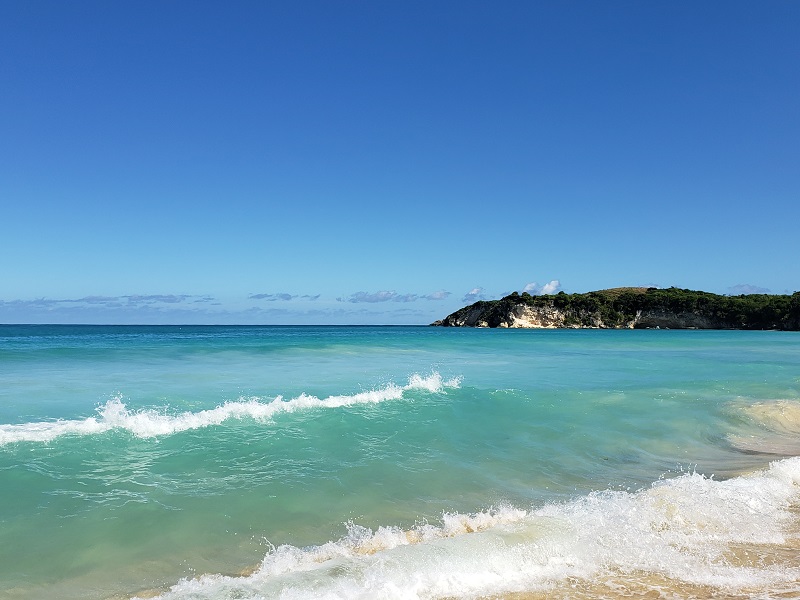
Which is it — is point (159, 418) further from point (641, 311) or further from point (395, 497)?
point (641, 311)

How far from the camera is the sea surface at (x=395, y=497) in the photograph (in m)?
5.20

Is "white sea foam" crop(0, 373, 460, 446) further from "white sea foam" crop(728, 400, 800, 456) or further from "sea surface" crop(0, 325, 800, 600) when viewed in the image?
"white sea foam" crop(728, 400, 800, 456)

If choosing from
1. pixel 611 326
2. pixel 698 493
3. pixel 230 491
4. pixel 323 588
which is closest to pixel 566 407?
pixel 698 493

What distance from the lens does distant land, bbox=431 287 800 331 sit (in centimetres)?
11962

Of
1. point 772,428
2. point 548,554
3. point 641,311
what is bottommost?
point 772,428

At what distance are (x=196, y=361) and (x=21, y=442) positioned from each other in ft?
64.1

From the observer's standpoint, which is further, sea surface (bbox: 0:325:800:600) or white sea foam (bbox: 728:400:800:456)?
white sea foam (bbox: 728:400:800:456)

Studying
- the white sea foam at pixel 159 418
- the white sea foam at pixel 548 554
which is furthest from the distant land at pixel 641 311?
the white sea foam at pixel 548 554

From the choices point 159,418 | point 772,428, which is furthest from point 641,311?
point 159,418

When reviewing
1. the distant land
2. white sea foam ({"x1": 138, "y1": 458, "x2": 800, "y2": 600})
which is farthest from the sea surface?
the distant land

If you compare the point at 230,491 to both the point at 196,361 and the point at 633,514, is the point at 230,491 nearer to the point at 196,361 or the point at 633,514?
the point at 633,514

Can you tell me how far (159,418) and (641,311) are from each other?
140m

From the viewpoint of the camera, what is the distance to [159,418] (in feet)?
40.3

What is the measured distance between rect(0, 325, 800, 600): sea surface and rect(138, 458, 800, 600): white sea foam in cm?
3
